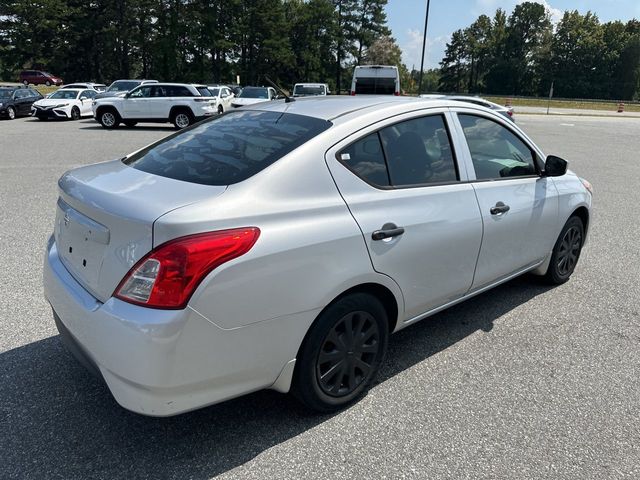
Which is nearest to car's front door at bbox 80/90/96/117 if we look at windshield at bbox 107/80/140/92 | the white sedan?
the white sedan

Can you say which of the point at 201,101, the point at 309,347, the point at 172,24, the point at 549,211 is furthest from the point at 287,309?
the point at 172,24

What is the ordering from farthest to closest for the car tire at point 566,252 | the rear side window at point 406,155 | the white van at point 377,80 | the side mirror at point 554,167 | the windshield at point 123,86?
the windshield at point 123,86 < the white van at point 377,80 < the car tire at point 566,252 < the side mirror at point 554,167 < the rear side window at point 406,155

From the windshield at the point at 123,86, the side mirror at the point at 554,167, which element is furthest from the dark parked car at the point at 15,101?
the side mirror at the point at 554,167

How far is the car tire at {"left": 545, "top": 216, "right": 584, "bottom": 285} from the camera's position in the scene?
14.2ft

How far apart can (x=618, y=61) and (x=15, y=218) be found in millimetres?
102630

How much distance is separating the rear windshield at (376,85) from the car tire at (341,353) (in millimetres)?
18933

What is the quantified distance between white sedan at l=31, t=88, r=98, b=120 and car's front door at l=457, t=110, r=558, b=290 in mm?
22650

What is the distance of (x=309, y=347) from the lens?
95.7 inches

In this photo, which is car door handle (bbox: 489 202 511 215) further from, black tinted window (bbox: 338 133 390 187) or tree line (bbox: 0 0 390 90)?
tree line (bbox: 0 0 390 90)

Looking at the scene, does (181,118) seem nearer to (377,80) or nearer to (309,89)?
(309,89)

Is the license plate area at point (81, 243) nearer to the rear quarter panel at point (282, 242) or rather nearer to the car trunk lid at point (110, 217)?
the car trunk lid at point (110, 217)

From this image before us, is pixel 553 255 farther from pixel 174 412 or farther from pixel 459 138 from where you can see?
pixel 174 412

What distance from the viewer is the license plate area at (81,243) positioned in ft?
7.36

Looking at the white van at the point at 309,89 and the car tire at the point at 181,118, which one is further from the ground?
the white van at the point at 309,89
